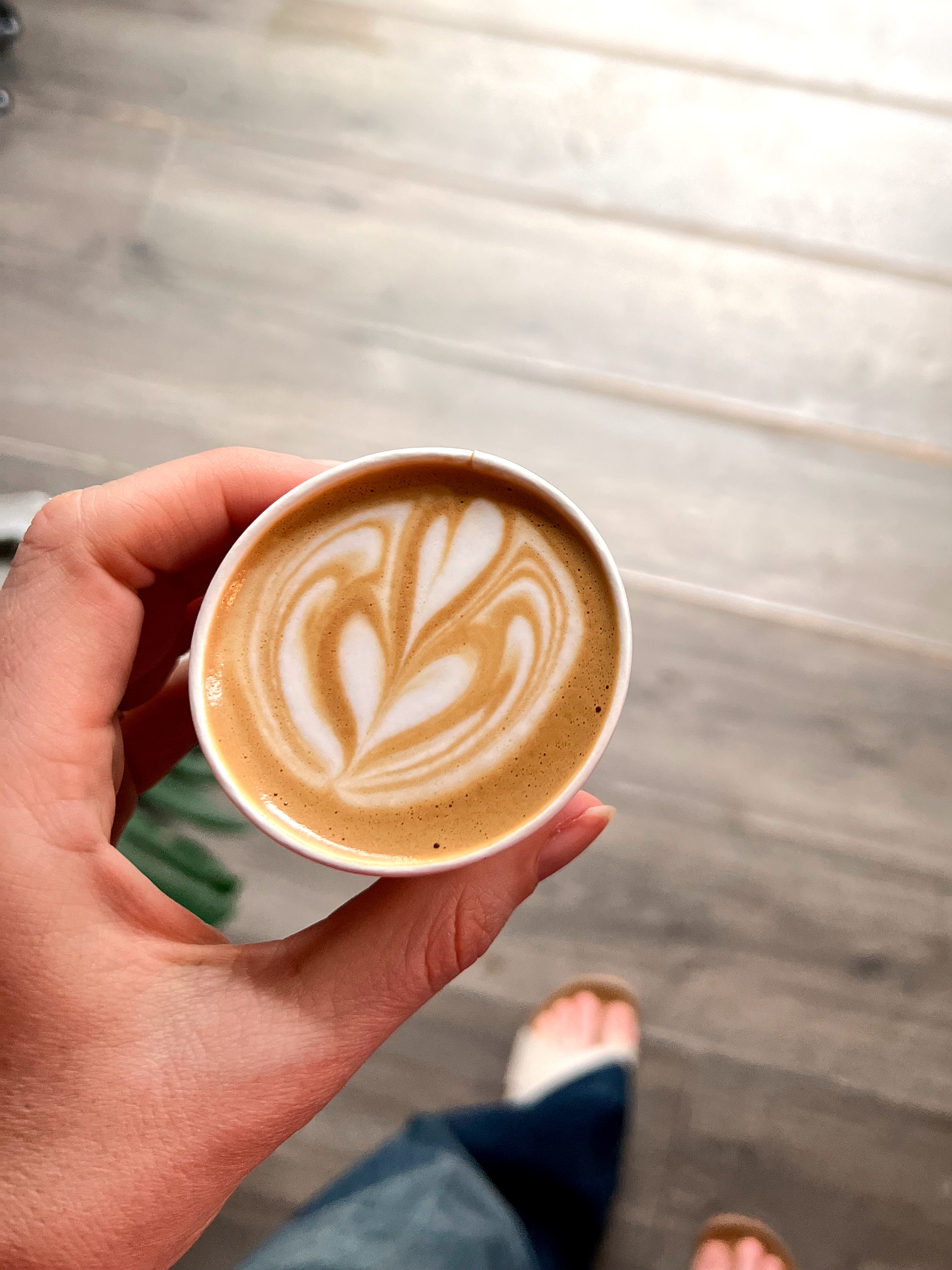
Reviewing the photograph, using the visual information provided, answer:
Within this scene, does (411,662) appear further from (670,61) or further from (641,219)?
(670,61)

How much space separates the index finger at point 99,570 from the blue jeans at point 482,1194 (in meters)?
0.88

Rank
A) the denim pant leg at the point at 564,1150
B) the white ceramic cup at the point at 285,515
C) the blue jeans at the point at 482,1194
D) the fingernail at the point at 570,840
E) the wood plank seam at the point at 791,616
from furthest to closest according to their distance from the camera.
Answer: the wood plank seam at the point at 791,616 → the denim pant leg at the point at 564,1150 → the blue jeans at the point at 482,1194 → the fingernail at the point at 570,840 → the white ceramic cup at the point at 285,515

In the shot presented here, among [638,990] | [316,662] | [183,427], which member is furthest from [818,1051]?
[183,427]

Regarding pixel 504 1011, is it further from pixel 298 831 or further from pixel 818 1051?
pixel 298 831

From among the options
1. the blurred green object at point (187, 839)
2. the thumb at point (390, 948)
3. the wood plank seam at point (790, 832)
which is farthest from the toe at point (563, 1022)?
the thumb at point (390, 948)

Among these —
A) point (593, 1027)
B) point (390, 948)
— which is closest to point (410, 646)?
point (390, 948)

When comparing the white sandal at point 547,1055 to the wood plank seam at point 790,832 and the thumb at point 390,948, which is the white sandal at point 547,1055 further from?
the thumb at point 390,948

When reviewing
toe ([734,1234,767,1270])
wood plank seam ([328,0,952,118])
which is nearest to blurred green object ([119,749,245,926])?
toe ([734,1234,767,1270])

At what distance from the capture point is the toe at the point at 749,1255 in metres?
1.39

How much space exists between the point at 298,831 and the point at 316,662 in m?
0.15

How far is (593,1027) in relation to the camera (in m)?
1.48

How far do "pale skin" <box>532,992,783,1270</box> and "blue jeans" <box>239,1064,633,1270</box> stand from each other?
6cm

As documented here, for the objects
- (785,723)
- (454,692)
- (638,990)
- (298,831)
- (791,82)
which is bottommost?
(638,990)

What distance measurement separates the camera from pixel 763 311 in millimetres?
1639
